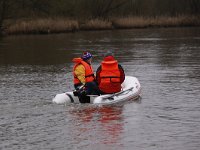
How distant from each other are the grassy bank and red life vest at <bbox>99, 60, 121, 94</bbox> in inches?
1197

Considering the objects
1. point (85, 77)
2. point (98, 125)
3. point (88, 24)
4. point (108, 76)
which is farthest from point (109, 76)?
point (88, 24)

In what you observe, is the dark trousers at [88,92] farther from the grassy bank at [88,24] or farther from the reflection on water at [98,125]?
the grassy bank at [88,24]

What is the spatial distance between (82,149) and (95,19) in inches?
1585

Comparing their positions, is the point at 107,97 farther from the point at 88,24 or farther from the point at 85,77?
the point at 88,24

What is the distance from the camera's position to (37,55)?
27344mm

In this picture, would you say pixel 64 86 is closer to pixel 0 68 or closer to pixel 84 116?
pixel 84 116

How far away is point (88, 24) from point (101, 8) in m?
6.67

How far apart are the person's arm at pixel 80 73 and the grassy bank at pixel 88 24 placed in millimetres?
30253

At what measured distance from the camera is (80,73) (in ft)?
43.6

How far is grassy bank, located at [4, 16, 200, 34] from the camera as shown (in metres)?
43.1

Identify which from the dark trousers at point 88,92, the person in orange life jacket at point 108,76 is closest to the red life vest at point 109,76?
the person in orange life jacket at point 108,76

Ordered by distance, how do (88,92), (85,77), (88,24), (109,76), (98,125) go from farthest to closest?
(88,24) → (109,76) → (85,77) → (88,92) → (98,125)

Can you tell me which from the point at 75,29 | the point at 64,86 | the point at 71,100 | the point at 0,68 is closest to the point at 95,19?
the point at 75,29

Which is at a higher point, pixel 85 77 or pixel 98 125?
pixel 85 77
